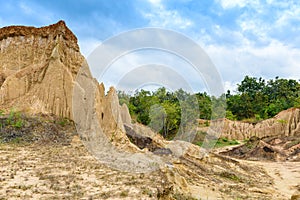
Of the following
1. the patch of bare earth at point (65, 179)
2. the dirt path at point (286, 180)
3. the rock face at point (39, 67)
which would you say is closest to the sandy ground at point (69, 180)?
the patch of bare earth at point (65, 179)

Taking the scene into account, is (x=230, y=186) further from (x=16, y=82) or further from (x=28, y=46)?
(x=28, y=46)

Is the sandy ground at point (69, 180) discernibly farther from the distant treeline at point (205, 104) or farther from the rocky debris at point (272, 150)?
the distant treeline at point (205, 104)

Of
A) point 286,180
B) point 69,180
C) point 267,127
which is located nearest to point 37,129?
point 69,180

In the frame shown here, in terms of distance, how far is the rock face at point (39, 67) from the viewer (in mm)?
18703

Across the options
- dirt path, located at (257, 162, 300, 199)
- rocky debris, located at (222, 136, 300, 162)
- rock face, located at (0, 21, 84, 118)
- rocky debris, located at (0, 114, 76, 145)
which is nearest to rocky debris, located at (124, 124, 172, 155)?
rocky debris, located at (0, 114, 76, 145)

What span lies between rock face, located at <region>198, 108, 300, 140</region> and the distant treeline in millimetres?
2272

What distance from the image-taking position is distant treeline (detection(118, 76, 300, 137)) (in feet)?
124

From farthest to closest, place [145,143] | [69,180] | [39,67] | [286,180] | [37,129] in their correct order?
[39,67], [145,143], [286,180], [37,129], [69,180]

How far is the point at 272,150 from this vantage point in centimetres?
2834

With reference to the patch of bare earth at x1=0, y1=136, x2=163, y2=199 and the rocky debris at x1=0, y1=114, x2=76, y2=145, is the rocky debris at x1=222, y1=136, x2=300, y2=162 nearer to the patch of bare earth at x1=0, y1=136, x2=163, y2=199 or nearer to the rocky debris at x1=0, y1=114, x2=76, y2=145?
the rocky debris at x1=0, y1=114, x2=76, y2=145

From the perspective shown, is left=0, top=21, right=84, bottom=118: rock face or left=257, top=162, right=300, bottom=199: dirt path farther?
left=0, top=21, right=84, bottom=118: rock face

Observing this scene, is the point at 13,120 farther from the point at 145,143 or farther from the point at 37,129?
the point at 145,143

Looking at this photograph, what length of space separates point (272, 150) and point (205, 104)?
734 inches

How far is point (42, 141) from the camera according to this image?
15.5 metres
